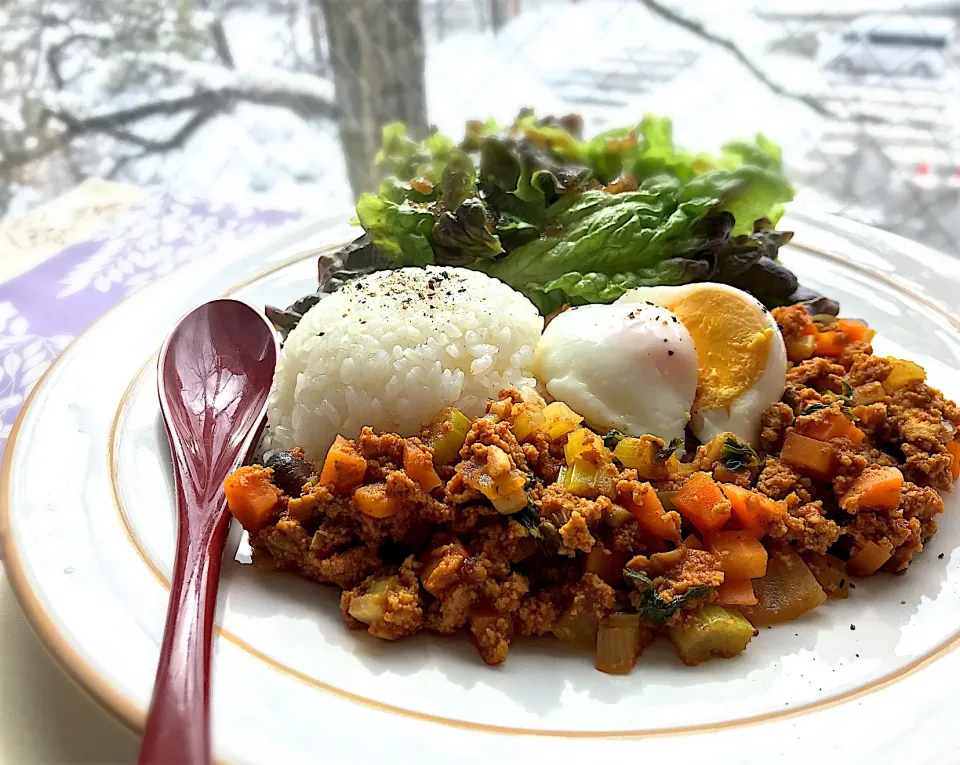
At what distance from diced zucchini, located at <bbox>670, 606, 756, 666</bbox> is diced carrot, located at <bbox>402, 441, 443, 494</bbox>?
65 centimetres

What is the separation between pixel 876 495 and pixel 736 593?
18.0 inches

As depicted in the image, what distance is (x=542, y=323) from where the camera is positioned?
2.58 m

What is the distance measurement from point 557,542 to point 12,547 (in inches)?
47.8

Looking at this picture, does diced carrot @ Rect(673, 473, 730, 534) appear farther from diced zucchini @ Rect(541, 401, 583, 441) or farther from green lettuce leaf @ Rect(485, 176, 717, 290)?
green lettuce leaf @ Rect(485, 176, 717, 290)

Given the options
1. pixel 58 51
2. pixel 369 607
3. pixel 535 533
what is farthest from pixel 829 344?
pixel 58 51

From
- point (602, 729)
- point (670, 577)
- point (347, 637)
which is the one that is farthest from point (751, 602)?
point (347, 637)

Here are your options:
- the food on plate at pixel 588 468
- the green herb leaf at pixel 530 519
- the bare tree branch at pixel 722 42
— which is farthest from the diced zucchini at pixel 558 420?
the bare tree branch at pixel 722 42

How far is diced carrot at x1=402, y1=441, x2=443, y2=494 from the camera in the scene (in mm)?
1935

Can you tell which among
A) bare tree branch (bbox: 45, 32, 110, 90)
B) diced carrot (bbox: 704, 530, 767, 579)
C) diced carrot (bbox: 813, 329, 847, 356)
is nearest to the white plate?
diced carrot (bbox: 704, 530, 767, 579)

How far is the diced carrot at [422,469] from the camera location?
193 cm

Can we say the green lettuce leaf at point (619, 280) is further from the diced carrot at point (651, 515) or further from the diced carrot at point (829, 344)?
the diced carrot at point (651, 515)

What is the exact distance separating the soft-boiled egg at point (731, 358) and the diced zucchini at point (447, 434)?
2.28 feet

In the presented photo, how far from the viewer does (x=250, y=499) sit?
1.95m

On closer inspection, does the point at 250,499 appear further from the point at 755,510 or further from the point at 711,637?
the point at 755,510
